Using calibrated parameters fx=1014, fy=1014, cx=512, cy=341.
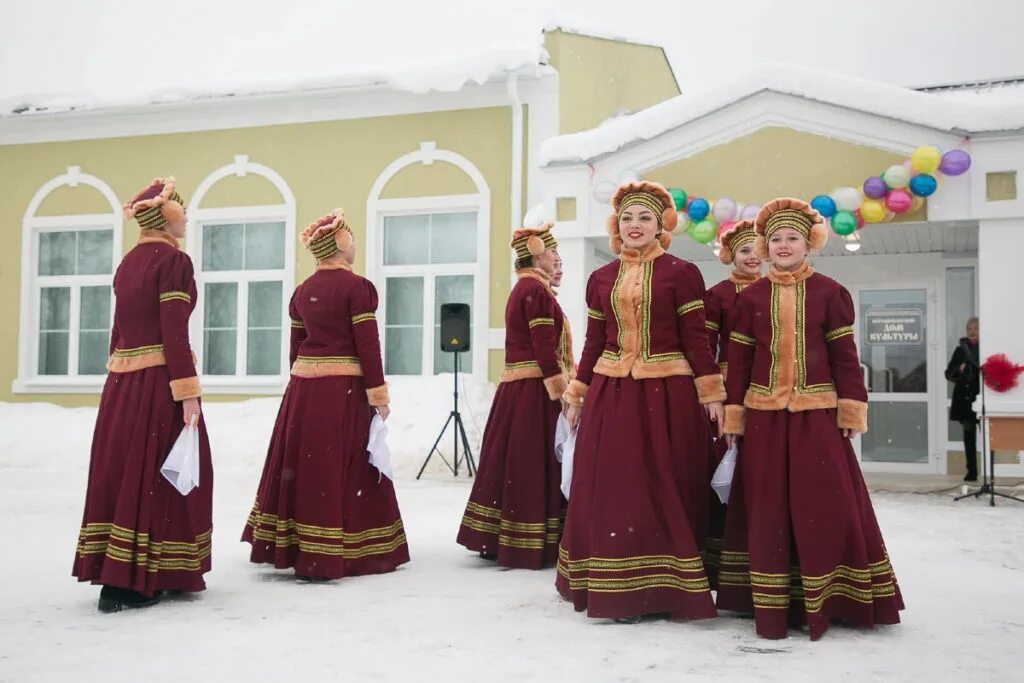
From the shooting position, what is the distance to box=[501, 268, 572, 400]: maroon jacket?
544 cm

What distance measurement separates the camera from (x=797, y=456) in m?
4.07

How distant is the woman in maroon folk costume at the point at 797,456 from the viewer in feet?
13.1

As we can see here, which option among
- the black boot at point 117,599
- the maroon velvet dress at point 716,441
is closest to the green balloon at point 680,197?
the maroon velvet dress at point 716,441

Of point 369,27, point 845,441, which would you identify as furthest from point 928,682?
point 369,27

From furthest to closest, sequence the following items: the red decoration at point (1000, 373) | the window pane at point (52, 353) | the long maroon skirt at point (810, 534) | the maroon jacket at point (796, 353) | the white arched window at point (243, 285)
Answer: the window pane at point (52, 353)
the white arched window at point (243, 285)
the red decoration at point (1000, 373)
the maroon jacket at point (796, 353)
the long maroon skirt at point (810, 534)

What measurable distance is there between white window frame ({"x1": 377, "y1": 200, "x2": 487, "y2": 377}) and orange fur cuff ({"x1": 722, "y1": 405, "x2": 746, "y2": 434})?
751 centimetres

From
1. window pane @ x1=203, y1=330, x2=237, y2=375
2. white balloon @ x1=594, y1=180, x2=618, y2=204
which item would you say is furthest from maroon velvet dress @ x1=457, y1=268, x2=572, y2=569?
window pane @ x1=203, y1=330, x2=237, y2=375

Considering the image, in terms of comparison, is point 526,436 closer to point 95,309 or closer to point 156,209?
point 156,209

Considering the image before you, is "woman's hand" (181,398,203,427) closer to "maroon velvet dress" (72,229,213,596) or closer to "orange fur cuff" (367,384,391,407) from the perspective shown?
"maroon velvet dress" (72,229,213,596)

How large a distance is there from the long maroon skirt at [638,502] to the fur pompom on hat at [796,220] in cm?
77

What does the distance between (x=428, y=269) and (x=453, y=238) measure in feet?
1.55

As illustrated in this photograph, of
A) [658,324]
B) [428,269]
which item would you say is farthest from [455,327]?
[658,324]

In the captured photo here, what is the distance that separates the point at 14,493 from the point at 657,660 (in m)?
7.17

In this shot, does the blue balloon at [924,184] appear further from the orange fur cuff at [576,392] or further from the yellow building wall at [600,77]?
the orange fur cuff at [576,392]
